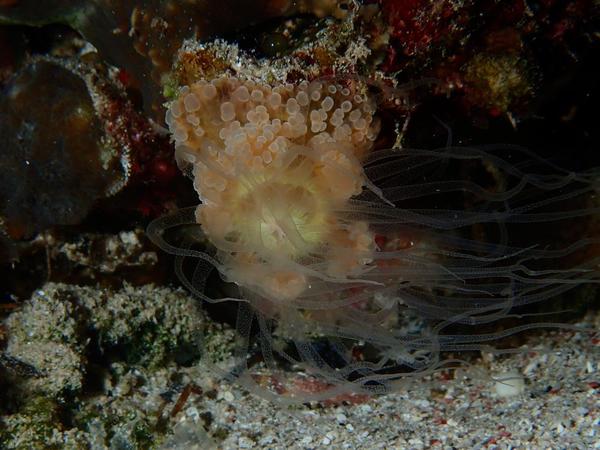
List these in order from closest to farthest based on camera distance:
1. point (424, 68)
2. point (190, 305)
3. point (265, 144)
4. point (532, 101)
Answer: point (265, 144), point (424, 68), point (532, 101), point (190, 305)

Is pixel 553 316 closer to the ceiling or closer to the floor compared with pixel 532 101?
closer to the floor

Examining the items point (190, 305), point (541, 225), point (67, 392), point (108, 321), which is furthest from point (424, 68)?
point (67, 392)

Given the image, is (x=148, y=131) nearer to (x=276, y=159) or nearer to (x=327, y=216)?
(x=276, y=159)

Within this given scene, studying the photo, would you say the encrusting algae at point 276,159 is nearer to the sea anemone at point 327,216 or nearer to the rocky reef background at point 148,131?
the sea anemone at point 327,216

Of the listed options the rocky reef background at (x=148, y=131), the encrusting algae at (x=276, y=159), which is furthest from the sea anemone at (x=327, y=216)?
the rocky reef background at (x=148, y=131)

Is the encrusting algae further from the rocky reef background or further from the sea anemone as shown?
the rocky reef background

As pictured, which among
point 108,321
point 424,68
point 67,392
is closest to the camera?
point 424,68

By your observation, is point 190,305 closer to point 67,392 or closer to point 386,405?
point 67,392
